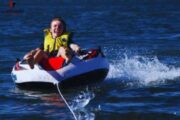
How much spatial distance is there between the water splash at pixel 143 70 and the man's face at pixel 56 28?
1924mm

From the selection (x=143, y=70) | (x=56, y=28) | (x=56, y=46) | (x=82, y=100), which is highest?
(x=56, y=28)

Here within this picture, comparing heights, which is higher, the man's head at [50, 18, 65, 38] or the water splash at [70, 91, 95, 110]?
the man's head at [50, 18, 65, 38]

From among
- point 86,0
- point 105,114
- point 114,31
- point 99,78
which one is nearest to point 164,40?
point 114,31

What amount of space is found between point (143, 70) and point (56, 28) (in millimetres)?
2934

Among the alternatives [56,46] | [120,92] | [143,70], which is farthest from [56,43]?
[143,70]

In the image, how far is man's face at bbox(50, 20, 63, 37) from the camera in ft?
39.4

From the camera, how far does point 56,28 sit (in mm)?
12133

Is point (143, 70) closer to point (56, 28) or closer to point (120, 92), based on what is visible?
point (120, 92)

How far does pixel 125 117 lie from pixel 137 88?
95.0 inches

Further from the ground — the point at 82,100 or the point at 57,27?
the point at 57,27

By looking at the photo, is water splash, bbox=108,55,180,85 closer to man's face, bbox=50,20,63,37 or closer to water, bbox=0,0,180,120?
water, bbox=0,0,180,120

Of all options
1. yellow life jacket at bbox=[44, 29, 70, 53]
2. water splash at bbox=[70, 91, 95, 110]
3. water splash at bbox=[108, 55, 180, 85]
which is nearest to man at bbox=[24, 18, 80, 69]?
yellow life jacket at bbox=[44, 29, 70, 53]

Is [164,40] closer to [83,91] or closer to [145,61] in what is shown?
[145,61]

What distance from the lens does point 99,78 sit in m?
12.5
